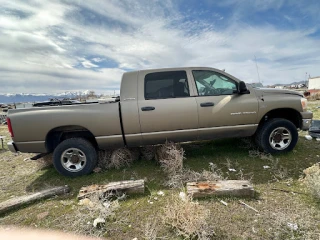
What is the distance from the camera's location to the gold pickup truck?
11.9 feet

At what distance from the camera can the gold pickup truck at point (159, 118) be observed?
362cm

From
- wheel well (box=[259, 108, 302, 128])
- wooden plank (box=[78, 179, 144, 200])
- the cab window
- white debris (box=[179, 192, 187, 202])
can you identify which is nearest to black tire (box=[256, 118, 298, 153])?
wheel well (box=[259, 108, 302, 128])

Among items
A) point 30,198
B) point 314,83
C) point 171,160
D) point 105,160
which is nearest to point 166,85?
point 171,160

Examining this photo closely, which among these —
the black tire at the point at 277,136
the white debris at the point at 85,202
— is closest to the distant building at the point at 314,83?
the black tire at the point at 277,136

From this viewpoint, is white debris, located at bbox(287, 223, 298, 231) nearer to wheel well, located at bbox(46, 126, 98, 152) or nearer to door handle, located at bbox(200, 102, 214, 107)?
door handle, located at bbox(200, 102, 214, 107)

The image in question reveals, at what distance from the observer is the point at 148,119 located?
371 cm

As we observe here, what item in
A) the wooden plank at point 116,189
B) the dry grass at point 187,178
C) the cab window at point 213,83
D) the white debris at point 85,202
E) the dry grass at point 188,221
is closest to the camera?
the dry grass at point 188,221

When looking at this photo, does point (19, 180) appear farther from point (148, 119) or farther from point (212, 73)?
point (212, 73)

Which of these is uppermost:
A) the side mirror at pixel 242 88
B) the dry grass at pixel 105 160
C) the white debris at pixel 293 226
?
the side mirror at pixel 242 88

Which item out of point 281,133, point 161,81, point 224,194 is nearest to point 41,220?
point 224,194

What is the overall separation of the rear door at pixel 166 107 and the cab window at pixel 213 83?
0.26 metres

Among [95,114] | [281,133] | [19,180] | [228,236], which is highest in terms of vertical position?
[95,114]

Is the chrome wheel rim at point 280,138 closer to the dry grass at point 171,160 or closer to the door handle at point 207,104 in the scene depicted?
the door handle at point 207,104

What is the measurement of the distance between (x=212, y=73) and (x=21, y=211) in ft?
13.6
